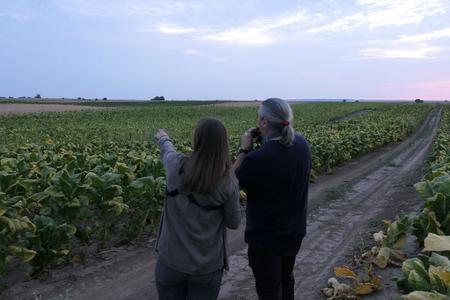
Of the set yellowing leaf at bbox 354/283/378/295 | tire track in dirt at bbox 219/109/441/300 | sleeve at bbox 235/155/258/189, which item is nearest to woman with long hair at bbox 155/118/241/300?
sleeve at bbox 235/155/258/189

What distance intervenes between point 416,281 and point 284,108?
1.42 metres

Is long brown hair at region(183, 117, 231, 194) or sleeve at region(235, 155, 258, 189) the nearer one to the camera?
long brown hair at region(183, 117, 231, 194)

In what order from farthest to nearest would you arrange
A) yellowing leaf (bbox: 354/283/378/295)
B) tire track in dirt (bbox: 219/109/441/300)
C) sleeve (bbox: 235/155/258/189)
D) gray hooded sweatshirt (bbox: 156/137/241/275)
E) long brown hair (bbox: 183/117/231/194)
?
tire track in dirt (bbox: 219/109/441/300) < yellowing leaf (bbox: 354/283/378/295) < sleeve (bbox: 235/155/258/189) < gray hooded sweatshirt (bbox: 156/137/241/275) < long brown hair (bbox: 183/117/231/194)

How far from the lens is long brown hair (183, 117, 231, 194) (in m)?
2.84

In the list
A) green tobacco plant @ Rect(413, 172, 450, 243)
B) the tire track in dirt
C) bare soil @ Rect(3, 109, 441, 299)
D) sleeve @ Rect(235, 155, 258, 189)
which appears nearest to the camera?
sleeve @ Rect(235, 155, 258, 189)

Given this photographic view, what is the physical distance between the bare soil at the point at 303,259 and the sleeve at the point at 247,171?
242 centimetres

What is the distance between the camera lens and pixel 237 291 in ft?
17.9

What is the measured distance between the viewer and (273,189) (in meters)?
3.23

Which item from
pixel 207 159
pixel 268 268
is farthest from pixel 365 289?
pixel 207 159

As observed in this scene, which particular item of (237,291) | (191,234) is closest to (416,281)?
(191,234)

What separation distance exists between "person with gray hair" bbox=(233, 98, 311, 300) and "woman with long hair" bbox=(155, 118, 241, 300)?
0.27 meters

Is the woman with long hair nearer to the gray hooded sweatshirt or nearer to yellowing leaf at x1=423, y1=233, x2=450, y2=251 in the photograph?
the gray hooded sweatshirt

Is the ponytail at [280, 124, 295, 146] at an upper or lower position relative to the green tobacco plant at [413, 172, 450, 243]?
upper

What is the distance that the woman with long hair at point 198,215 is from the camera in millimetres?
2855
